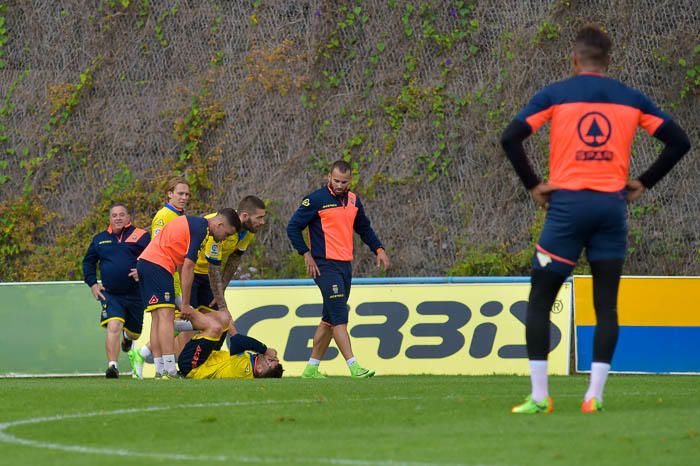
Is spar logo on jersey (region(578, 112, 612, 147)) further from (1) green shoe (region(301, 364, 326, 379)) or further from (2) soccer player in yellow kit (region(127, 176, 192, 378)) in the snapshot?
(2) soccer player in yellow kit (region(127, 176, 192, 378))

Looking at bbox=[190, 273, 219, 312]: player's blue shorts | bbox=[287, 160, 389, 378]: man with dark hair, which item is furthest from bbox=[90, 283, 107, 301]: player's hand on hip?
bbox=[287, 160, 389, 378]: man with dark hair

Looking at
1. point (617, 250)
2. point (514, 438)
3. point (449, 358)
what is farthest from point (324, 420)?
point (449, 358)

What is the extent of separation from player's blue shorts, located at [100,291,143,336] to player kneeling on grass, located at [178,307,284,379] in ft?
5.79

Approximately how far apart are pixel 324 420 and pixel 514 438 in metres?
1.47

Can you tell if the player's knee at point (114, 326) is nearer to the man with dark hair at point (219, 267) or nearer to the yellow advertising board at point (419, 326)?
the man with dark hair at point (219, 267)

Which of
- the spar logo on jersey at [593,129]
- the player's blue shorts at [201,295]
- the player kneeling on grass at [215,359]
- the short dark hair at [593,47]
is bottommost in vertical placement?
the player kneeling on grass at [215,359]

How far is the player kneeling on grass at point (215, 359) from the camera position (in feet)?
42.8

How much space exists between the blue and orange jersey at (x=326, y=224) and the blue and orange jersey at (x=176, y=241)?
1.04 m

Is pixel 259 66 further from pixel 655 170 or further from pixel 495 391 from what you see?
pixel 655 170

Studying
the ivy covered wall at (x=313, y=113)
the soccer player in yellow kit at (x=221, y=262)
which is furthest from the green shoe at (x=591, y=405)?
the ivy covered wall at (x=313, y=113)

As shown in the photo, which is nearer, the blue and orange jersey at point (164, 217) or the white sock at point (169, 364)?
the white sock at point (169, 364)

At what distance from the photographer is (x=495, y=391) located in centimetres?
973

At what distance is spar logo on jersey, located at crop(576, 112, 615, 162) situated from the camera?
7.30 meters

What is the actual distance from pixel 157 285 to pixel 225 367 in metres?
1.08
